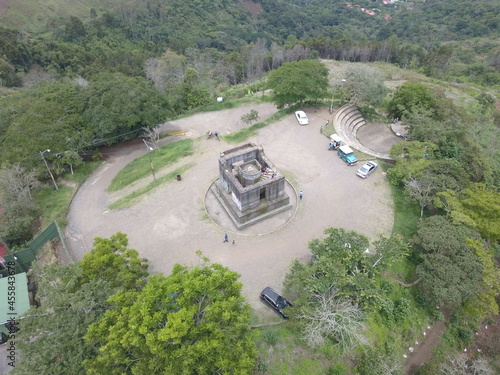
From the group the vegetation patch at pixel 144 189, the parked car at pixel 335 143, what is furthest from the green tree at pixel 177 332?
the parked car at pixel 335 143

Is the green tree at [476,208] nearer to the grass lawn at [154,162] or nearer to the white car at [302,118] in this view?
the white car at [302,118]

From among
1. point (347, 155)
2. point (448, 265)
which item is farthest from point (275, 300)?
point (347, 155)

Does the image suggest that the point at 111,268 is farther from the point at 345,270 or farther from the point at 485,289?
the point at 485,289

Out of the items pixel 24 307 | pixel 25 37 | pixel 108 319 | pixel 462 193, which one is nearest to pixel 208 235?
pixel 108 319

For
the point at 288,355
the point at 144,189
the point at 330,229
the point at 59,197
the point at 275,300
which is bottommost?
the point at 288,355

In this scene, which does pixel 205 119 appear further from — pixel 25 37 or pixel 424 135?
pixel 25 37
